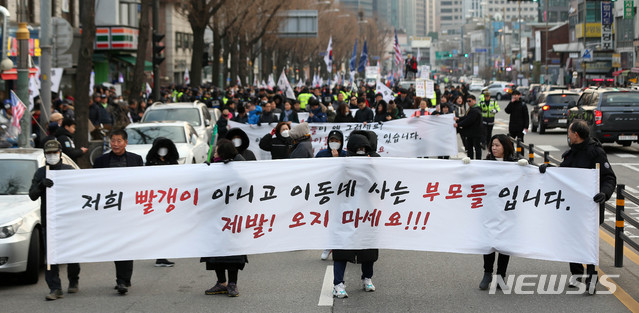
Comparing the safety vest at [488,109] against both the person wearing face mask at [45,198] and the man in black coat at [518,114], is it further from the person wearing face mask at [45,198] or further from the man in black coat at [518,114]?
the person wearing face mask at [45,198]

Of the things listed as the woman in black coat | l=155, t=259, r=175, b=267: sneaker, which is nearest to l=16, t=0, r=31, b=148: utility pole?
l=155, t=259, r=175, b=267: sneaker

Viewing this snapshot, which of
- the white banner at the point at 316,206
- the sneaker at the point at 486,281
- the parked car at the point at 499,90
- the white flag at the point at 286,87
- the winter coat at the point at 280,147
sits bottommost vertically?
the sneaker at the point at 486,281

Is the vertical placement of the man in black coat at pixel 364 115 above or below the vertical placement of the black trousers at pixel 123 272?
above

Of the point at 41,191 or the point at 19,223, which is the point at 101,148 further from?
the point at 41,191

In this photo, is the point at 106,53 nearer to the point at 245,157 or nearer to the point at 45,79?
the point at 45,79

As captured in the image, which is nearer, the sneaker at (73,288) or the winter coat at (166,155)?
the sneaker at (73,288)

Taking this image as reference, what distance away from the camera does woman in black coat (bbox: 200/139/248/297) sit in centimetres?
948

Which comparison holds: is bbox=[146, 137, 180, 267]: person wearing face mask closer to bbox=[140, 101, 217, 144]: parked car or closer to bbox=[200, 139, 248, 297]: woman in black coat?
bbox=[200, 139, 248, 297]: woman in black coat

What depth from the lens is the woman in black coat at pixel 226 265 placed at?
9477 mm

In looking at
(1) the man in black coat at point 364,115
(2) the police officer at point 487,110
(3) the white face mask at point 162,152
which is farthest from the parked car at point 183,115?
(3) the white face mask at point 162,152

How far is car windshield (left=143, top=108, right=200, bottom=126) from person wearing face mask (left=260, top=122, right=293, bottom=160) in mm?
8606

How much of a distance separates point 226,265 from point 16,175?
3302mm

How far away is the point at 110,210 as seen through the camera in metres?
9.46

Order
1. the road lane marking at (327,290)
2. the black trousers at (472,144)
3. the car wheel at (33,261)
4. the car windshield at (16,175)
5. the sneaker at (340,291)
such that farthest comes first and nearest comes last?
the black trousers at (472,144)
the car windshield at (16,175)
the car wheel at (33,261)
the sneaker at (340,291)
the road lane marking at (327,290)
